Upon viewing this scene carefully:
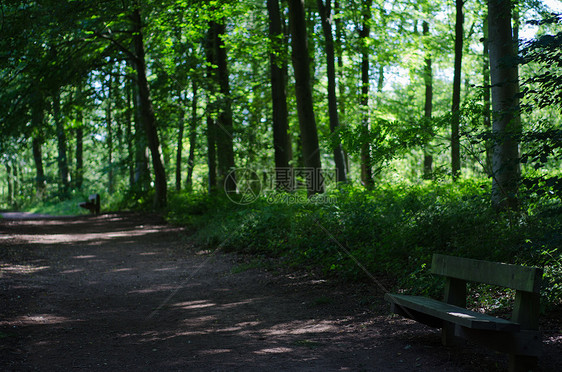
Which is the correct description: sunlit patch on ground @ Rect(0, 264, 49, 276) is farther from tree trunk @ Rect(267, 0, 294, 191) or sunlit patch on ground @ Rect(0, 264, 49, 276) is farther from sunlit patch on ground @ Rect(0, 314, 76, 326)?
tree trunk @ Rect(267, 0, 294, 191)

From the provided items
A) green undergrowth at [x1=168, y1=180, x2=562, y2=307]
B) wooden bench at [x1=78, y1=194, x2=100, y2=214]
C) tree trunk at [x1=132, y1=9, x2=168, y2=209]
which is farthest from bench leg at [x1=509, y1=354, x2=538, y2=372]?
wooden bench at [x1=78, y1=194, x2=100, y2=214]

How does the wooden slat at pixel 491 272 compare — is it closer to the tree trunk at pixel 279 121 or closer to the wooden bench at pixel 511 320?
the wooden bench at pixel 511 320

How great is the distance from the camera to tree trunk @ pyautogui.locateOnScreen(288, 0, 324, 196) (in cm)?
1266

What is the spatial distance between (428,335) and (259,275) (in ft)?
14.2

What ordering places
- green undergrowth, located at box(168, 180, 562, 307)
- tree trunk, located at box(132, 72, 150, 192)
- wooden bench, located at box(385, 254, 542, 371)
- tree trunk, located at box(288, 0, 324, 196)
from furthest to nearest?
tree trunk, located at box(132, 72, 150, 192)
tree trunk, located at box(288, 0, 324, 196)
green undergrowth, located at box(168, 180, 562, 307)
wooden bench, located at box(385, 254, 542, 371)

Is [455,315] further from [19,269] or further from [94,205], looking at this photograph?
[94,205]

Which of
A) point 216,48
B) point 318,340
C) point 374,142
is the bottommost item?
point 318,340

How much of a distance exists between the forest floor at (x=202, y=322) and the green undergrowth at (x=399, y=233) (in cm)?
48

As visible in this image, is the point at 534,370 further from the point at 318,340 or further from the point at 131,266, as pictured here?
the point at 131,266

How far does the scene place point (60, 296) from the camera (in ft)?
26.3

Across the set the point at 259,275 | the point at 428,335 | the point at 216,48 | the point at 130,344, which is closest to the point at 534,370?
the point at 428,335

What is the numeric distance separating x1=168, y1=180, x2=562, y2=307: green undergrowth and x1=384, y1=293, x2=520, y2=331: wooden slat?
89cm

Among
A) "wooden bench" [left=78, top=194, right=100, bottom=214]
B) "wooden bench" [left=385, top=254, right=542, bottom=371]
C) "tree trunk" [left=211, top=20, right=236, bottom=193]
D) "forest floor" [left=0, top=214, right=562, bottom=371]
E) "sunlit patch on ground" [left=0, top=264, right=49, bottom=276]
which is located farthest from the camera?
"wooden bench" [left=78, top=194, right=100, bottom=214]

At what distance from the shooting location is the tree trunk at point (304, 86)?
12656 mm
